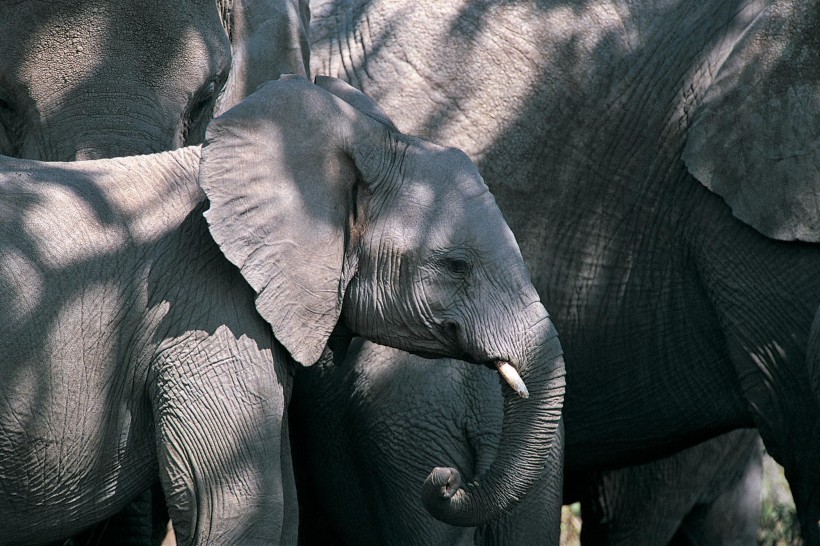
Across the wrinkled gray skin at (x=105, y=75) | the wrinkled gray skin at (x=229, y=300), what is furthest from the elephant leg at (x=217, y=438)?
the wrinkled gray skin at (x=105, y=75)

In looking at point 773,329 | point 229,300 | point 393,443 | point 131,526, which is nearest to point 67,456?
point 229,300

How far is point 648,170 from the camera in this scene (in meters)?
5.43

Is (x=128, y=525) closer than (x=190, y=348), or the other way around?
(x=190, y=348)

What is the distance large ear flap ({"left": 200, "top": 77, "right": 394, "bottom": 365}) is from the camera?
13.2 ft

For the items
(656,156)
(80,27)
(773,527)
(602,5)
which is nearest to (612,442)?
(656,156)

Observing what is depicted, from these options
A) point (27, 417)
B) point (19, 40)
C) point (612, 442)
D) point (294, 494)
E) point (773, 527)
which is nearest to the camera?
point (27, 417)

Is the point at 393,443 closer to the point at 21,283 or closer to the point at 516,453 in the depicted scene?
the point at 516,453

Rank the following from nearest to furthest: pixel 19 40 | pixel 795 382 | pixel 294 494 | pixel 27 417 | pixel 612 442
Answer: pixel 27 417
pixel 294 494
pixel 19 40
pixel 795 382
pixel 612 442

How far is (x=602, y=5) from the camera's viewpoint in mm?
5473

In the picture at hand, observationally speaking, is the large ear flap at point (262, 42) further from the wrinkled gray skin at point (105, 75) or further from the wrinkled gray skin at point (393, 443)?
the wrinkled gray skin at point (393, 443)

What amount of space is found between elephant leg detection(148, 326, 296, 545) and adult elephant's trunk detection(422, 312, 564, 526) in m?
0.42

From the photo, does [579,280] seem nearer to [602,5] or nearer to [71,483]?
[602,5]

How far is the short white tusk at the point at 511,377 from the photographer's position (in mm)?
4082

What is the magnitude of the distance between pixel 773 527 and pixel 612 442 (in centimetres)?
304
